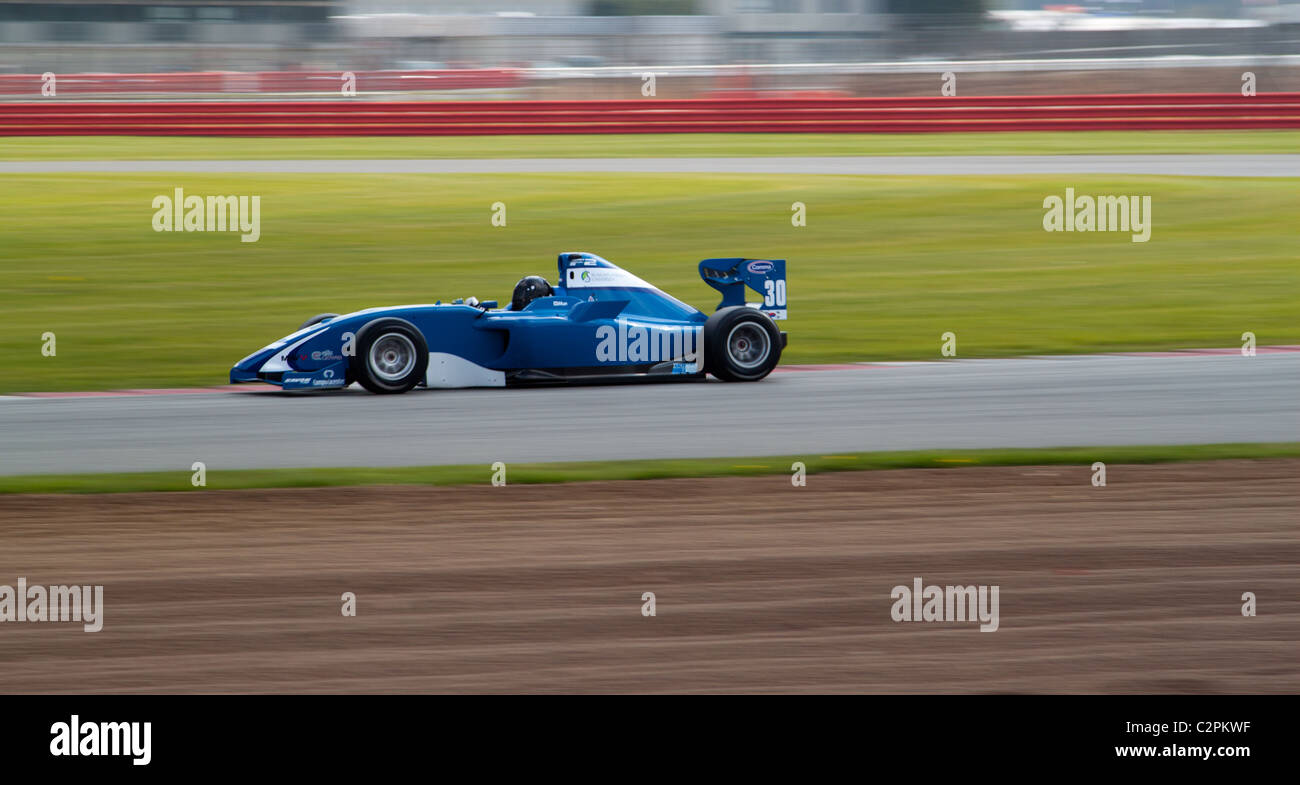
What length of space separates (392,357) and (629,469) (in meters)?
3.27

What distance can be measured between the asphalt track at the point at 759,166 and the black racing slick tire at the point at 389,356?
1362 cm

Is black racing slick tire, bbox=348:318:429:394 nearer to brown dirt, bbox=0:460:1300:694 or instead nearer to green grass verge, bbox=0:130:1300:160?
brown dirt, bbox=0:460:1300:694

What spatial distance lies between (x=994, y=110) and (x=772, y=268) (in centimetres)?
1860

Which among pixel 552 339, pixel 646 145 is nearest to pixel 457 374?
pixel 552 339

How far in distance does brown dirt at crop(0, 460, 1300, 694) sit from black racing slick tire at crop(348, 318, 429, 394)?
317 cm

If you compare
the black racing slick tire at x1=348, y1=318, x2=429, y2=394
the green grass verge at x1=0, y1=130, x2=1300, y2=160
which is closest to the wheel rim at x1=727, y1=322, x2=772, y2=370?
the black racing slick tire at x1=348, y1=318, x2=429, y2=394

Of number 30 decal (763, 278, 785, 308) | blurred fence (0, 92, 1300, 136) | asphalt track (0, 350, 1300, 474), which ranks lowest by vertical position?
asphalt track (0, 350, 1300, 474)

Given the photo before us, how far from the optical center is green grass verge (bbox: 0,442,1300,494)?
27.8ft

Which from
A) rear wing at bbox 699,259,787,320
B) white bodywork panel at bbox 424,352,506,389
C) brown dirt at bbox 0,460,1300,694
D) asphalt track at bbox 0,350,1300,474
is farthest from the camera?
rear wing at bbox 699,259,787,320

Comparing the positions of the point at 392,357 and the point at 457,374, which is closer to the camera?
the point at 392,357

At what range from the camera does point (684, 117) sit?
29.4 meters

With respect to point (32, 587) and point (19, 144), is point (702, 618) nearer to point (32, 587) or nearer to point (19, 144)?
point (32, 587)

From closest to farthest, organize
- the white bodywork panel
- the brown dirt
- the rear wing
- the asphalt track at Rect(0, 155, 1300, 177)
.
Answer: the brown dirt < the white bodywork panel < the rear wing < the asphalt track at Rect(0, 155, 1300, 177)

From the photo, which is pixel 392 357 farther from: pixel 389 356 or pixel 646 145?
pixel 646 145
